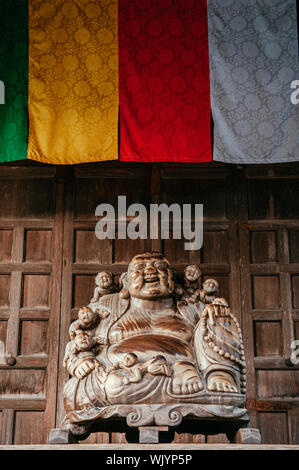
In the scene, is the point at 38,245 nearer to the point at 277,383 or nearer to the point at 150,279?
the point at 150,279

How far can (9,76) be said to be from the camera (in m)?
5.93

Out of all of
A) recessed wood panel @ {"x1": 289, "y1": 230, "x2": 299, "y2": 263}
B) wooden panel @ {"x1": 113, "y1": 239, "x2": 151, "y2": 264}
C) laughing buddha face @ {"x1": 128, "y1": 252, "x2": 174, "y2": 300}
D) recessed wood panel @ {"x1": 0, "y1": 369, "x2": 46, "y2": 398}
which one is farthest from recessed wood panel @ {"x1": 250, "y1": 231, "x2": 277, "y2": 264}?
recessed wood panel @ {"x1": 0, "y1": 369, "x2": 46, "y2": 398}

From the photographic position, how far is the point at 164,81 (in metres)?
5.93

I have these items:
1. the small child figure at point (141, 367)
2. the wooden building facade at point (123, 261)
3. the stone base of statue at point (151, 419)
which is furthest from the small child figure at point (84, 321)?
the wooden building facade at point (123, 261)

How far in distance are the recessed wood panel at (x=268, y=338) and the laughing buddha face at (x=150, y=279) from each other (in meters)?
1.40

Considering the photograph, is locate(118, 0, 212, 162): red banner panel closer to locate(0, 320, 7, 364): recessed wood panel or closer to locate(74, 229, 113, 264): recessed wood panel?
locate(74, 229, 113, 264): recessed wood panel

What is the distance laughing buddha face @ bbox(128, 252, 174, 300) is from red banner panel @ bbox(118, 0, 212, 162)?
37.2 inches

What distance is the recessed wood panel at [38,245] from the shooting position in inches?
261

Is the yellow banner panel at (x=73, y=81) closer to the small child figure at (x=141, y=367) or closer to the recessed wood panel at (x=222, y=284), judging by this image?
the recessed wood panel at (x=222, y=284)

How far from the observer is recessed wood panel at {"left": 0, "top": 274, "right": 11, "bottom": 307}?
21.2ft

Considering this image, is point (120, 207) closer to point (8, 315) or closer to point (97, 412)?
point (8, 315)

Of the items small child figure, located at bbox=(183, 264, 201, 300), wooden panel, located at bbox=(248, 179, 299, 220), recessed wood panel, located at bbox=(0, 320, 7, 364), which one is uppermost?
wooden panel, located at bbox=(248, 179, 299, 220)

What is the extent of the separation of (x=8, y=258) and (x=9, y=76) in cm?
184
